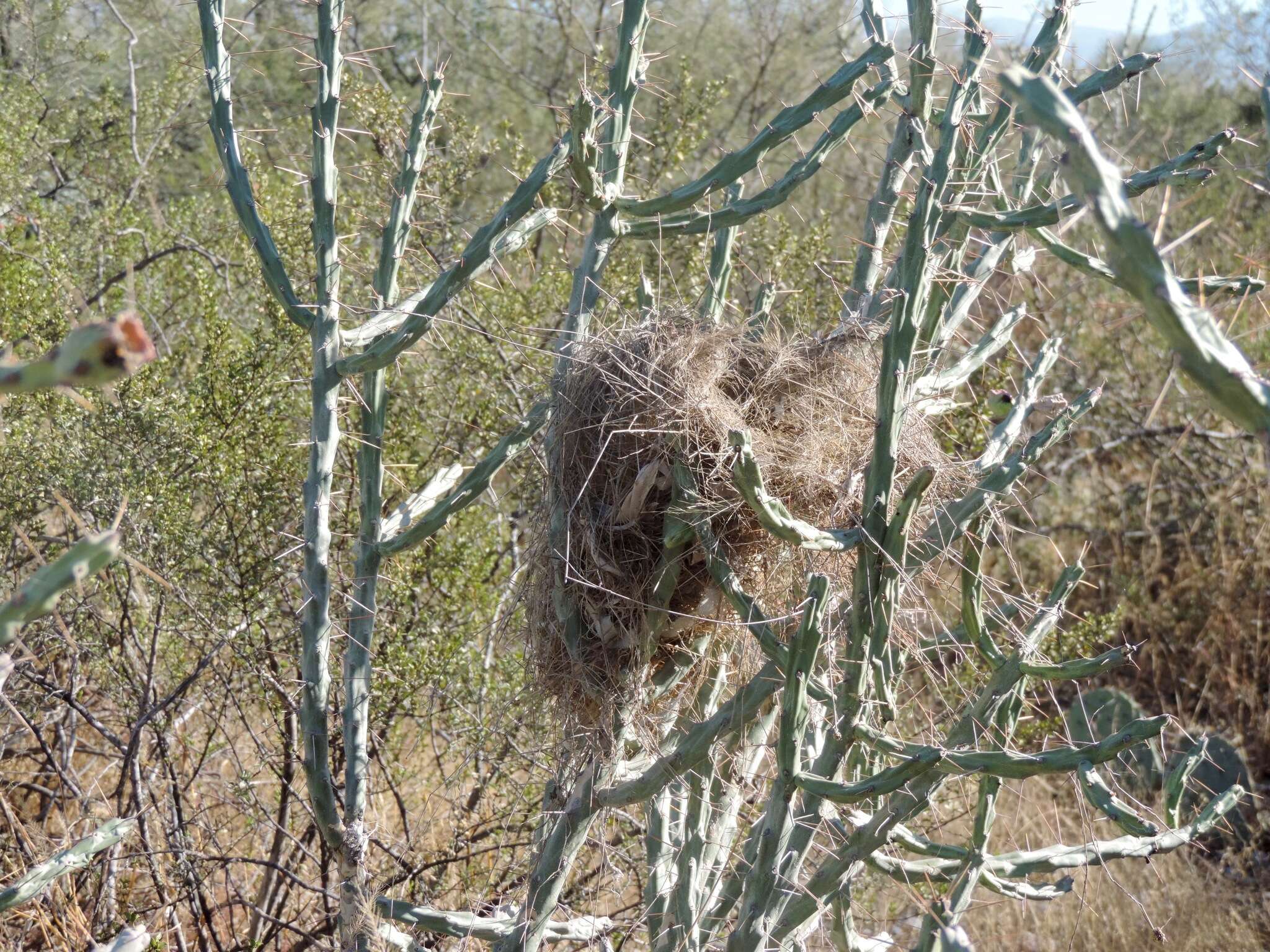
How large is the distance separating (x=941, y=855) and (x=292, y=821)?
2815 millimetres

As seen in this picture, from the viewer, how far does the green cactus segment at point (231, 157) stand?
2.58 meters

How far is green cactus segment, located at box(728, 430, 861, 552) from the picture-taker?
187 cm

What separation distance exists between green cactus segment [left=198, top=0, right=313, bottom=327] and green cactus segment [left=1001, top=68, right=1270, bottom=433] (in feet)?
5.89

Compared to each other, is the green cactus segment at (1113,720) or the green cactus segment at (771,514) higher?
the green cactus segment at (771,514)

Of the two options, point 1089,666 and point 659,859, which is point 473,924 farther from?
point 1089,666

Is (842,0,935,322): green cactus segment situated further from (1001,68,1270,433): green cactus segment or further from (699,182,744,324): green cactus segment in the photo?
(1001,68,1270,433): green cactus segment

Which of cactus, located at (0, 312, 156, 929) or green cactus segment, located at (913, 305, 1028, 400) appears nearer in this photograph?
cactus, located at (0, 312, 156, 929)

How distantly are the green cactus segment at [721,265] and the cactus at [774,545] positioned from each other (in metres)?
0.01

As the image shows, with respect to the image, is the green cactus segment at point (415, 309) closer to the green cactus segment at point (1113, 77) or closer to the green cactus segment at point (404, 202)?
the green cactus segment at point (404, 202)

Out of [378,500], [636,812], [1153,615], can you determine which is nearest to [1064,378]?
[1153,615]

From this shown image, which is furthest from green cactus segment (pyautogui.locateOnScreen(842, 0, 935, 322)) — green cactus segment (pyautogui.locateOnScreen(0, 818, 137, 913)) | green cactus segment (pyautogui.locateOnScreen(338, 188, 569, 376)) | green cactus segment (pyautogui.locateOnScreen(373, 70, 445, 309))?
green cactus segment (pyautogui.locateOnScreen(0, 818, 137, 913))

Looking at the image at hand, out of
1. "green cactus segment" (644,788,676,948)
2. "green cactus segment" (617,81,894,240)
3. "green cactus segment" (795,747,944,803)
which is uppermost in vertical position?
"green cactus segment" (617,81,894,240)

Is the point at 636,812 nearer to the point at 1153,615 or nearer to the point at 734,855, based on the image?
the point at 734,855

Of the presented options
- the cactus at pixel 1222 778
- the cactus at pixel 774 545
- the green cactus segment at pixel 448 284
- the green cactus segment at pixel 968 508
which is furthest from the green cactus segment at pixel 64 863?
the cactus at pixel 1222 778
